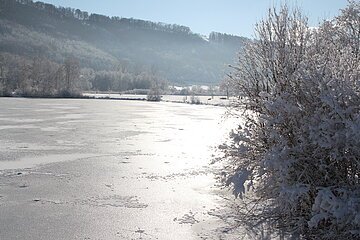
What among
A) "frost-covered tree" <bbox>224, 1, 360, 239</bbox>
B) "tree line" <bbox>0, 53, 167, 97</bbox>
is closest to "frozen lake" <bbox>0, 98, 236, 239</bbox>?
"frost-covered tree" <bbox>224, 1, 360, 239</bbox>

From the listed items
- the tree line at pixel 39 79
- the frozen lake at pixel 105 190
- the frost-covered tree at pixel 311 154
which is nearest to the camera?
the frost-covered tree at pixel 311 154

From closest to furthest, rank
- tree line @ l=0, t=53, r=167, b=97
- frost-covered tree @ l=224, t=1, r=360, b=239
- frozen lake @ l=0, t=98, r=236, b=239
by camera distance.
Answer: frost-covered tree @ l=224, t=1, r=360, b=239 < frozen lake @ l=0, t=98, r=236, b=239 < tree line @ l=0, t=53, r=167, b=97

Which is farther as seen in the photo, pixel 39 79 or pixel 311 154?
pixel 39 79

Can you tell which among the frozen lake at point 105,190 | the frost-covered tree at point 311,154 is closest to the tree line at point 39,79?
the frozen lake at point 105,190

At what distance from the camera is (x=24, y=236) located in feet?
22.5

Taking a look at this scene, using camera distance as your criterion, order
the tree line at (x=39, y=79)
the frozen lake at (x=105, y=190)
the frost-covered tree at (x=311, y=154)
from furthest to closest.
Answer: the tree line at (x=39, y=79)
the frozen lake at (x=105, y=190)
the frost-covered tree at (x=311, y=154)

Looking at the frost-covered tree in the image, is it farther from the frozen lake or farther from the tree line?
the tree line

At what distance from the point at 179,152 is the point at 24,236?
9.89 metres

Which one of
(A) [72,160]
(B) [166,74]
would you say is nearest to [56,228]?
(A) [72,160]

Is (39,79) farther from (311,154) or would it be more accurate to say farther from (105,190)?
(311,154)

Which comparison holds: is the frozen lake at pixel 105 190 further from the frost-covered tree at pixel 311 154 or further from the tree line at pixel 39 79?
the tree line at pixel 39 79

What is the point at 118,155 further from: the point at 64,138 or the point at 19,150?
the point at 64,138

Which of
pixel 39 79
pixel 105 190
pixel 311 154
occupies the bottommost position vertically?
pixel 105 190

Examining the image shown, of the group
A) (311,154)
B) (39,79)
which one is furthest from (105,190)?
(39,79)
